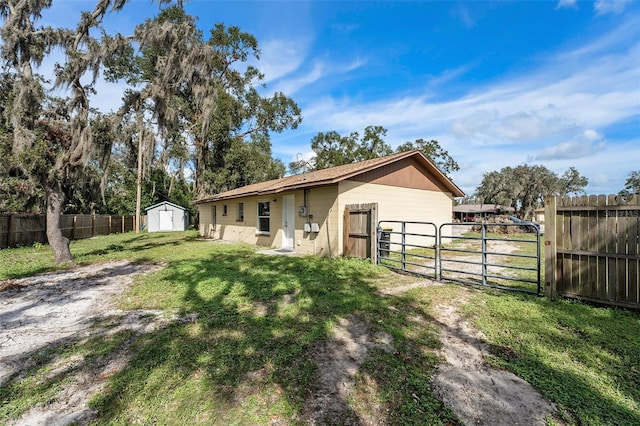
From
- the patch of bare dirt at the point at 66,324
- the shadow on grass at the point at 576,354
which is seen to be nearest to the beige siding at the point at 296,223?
the patch of bare dirt at the point at 66,324

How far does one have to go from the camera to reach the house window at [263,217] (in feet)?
40.1

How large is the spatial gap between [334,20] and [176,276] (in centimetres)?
974

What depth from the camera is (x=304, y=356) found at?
2.96 m

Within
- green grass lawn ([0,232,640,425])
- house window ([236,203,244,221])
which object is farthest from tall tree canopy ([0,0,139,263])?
house window ([236,203,244,221])

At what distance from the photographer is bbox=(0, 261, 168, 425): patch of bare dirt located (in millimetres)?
2309

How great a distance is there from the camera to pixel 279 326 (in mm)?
3695

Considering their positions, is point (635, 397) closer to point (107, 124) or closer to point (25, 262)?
point (107, 124)

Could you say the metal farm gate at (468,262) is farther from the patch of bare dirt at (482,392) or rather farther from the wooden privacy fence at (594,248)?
the patch of bare dirt at (482,392)

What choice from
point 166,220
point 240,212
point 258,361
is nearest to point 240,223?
point 240,212

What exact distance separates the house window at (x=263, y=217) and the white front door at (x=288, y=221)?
1.31 metres

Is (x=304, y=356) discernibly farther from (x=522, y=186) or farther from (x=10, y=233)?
(x=522, y=186)

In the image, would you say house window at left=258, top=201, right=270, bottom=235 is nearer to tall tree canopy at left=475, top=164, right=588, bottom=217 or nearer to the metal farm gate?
the metal farm gate

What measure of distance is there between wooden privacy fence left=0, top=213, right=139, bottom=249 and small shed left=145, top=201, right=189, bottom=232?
5060mm

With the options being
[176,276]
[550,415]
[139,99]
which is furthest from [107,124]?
[550,415]
